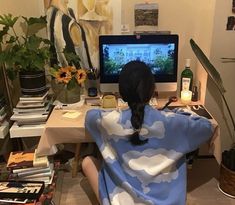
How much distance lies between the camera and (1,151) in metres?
2.51

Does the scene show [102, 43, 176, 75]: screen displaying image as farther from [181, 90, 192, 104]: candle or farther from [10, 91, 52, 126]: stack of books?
[10, 91, 52, 126]: stack of books

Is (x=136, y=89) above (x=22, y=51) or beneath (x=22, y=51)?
beneath

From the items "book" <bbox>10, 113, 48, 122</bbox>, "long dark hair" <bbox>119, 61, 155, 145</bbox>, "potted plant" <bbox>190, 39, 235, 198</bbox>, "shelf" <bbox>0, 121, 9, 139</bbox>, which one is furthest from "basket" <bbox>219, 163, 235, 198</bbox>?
"shelf" <bbox>0, 121, 9, 139</bbox>

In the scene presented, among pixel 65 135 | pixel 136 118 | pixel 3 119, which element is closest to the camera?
pixel 136 118

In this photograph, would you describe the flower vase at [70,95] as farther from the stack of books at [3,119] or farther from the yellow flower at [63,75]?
the stack of books at [3,119]

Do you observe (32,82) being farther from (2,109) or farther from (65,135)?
(65,135)

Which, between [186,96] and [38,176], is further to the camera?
[186,96]

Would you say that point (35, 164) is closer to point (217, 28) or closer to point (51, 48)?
point (51, 48)

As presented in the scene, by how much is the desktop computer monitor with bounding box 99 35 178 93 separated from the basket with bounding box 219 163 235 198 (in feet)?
2.26

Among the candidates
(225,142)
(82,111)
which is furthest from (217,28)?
(82,111)

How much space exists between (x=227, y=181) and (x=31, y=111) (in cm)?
148

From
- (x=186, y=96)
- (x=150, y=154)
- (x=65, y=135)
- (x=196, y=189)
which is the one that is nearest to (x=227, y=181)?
(x=196, y=189)

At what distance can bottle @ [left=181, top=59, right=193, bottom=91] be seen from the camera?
2305 mm

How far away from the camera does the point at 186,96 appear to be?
2229mm
